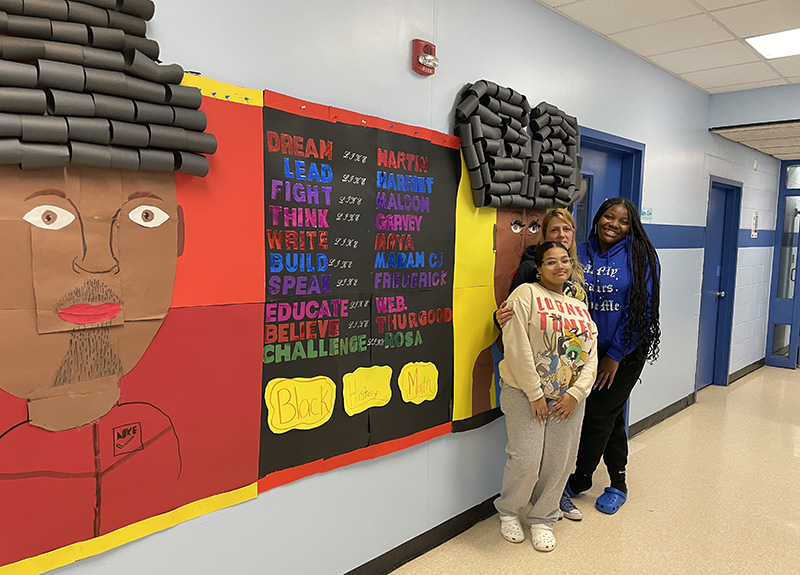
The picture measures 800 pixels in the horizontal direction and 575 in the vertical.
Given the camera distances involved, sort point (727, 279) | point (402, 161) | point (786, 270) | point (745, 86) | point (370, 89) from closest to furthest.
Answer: point (370, 89), point (402, 161), point (745, 86), point (727, 279), point (786, 270)

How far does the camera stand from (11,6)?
1.31m

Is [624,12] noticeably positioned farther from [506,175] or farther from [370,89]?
[370,89]

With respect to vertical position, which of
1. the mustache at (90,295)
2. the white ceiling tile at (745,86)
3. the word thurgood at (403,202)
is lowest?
the mustache at (90,295)

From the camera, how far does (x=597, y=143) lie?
11.8 feet

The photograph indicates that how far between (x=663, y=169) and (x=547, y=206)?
1807mm

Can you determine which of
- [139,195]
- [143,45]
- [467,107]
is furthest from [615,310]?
[143,45]

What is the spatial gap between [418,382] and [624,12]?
2320 millimetres

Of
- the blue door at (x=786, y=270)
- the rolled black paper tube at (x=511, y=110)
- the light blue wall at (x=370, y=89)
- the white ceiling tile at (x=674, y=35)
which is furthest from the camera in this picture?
the blue door at (x=786, y=270)

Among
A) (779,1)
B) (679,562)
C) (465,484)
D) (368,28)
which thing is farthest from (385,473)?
(779,1)

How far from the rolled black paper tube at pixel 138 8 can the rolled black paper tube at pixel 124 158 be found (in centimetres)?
35

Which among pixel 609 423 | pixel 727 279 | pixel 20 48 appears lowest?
pixel 609 423

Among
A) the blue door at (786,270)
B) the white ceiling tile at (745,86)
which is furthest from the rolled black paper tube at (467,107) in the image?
the blue door at (786,270)

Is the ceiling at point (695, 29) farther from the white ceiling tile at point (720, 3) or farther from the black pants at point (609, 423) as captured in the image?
the black pants at point (609, 423)

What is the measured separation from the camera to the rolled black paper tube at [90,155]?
141 centimetres
